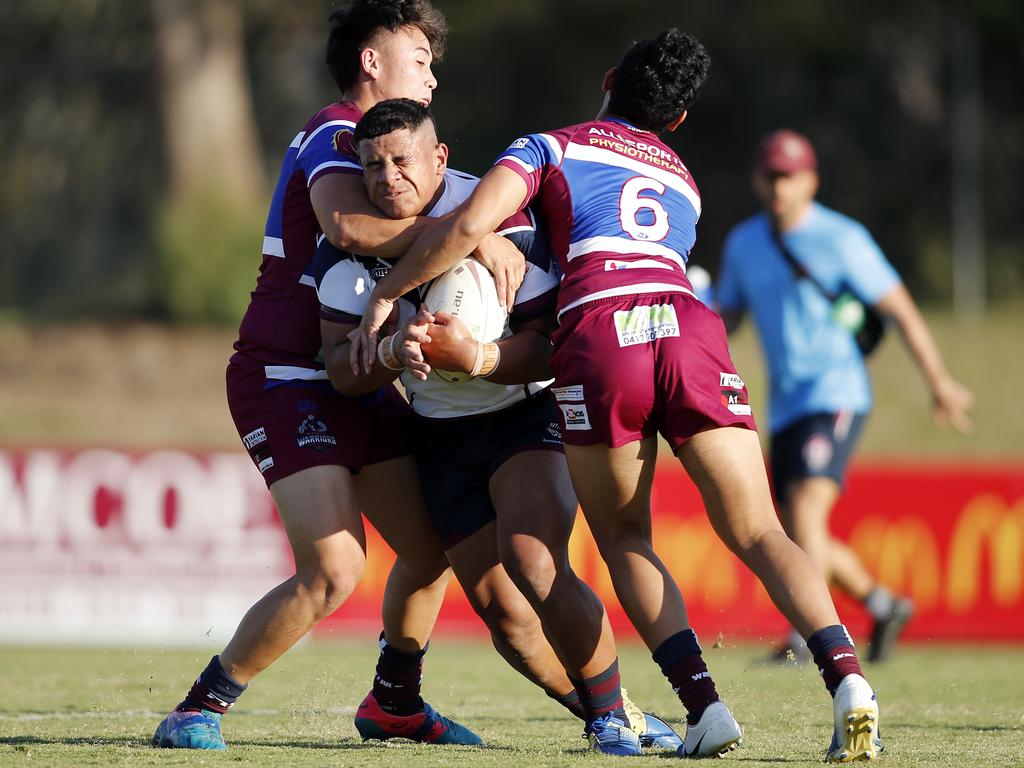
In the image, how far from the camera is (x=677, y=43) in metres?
4.50

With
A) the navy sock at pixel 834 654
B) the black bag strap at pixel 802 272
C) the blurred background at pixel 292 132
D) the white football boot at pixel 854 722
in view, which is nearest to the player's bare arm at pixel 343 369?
the navy sock at pixel 834 654

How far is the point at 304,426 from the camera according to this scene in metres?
4.59

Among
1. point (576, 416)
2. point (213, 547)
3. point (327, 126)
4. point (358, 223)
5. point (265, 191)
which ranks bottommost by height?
point (213, 547)

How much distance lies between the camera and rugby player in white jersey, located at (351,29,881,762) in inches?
166

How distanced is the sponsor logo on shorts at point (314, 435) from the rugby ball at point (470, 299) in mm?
428

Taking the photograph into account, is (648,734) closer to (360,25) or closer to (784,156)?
(360,25)

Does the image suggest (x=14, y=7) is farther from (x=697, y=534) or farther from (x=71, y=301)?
(x=697, y=534)

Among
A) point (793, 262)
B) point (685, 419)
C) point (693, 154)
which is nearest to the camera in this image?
point (685, 419)

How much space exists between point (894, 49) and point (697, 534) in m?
17.1

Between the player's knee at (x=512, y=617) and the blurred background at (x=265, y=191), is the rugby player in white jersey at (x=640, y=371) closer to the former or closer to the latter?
the player's knee at (x=512, y=617)

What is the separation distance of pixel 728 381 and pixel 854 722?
1.03 m

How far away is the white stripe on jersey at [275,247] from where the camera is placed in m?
4.74

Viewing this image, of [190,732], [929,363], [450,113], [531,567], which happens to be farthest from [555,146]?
[450,113]

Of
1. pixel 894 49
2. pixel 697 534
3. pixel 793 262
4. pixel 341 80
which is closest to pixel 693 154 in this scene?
pixel 894 49
